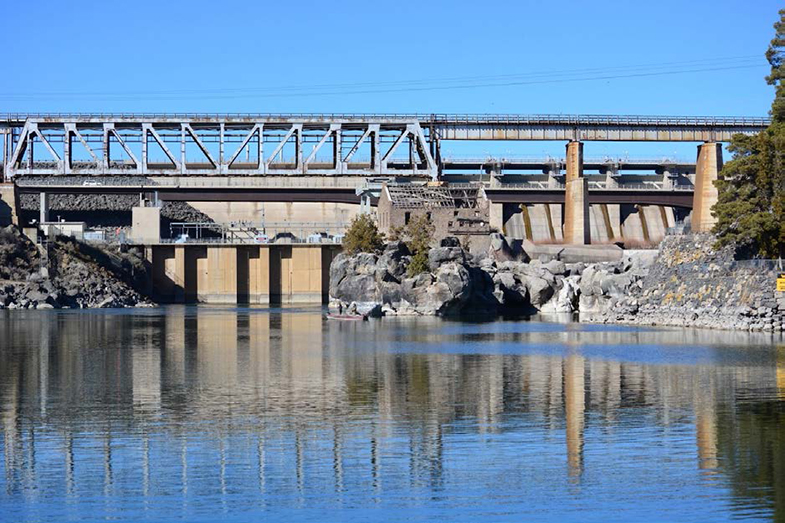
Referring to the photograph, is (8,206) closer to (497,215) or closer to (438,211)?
(438,211)

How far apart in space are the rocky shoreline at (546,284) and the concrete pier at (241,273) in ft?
67.3

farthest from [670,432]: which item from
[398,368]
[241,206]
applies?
[241,206]

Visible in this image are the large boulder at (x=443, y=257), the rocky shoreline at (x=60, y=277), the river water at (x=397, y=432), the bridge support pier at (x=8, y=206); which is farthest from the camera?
the bridge support pier at (x=8, y=206)

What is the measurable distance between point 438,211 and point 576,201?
18.7m

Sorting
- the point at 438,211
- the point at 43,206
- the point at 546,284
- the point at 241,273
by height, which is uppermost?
the point at 43,206

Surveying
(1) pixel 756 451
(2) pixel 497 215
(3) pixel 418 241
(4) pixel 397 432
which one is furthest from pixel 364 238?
(1) pixel 756 451

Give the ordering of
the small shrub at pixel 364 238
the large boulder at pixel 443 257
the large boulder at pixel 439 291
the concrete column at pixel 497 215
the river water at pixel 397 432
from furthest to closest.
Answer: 1. the concrete column at pixel 497 215
2. the small shrub at pixel 364 238
3. the large boulder at pixel 443 257
4. the large boulder at pixel 439 291
5. the river water at pixel 397 432

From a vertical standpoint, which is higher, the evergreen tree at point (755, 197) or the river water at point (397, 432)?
the evergreen tree at point (755, 197)

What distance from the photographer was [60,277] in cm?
11188

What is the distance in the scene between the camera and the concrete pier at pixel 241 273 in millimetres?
125125

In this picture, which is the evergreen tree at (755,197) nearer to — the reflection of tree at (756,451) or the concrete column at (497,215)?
the reflection of tree at (756,451)

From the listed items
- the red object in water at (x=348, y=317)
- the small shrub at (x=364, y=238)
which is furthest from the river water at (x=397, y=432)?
the small shrub at (x=364, y=238)

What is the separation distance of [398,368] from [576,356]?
969 cm

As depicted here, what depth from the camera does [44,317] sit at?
9144 cm
